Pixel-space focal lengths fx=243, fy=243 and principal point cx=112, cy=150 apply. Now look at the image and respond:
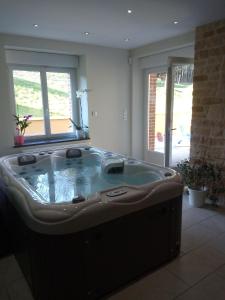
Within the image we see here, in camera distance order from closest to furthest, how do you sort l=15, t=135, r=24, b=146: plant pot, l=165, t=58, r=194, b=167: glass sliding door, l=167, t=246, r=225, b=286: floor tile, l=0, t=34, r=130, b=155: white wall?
l=167, t=246, r=225, b=286: floor tile → l=0, t=34, r=130, b=155: white wall → l=15, t=135, r=24, b=146: plant pot → l=165, t=58, r=194, b=167: glass sliding door

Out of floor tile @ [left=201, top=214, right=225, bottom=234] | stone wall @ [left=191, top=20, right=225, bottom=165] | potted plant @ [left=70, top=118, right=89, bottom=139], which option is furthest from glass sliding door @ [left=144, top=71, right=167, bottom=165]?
floor tile @ [left=201, top=214, right=225, bottom=234]

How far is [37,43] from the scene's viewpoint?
376cm

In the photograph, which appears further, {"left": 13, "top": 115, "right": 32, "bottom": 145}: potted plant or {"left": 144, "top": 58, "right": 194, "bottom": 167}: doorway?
{"left": 144, "top": 58, "right": 194, "bottom": 167}: doorway

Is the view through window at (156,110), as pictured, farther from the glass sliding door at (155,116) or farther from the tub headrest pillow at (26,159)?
the tub headrest pillow at (26,159)

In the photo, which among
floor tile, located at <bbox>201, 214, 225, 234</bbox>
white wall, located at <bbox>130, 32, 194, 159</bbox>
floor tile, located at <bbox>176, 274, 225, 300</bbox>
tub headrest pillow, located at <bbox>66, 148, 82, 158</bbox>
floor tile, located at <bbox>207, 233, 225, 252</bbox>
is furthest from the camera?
white wall, located at <bbox>130, 32, 194, 159</bbox>

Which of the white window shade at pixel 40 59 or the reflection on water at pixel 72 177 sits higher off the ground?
the white window shade at pixel 40 59

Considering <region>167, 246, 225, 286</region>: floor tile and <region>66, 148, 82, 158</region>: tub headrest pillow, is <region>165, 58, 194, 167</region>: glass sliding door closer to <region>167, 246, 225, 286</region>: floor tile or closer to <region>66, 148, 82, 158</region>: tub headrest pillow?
<region>66, 148, 82, 158</region>: tub headrest pillow

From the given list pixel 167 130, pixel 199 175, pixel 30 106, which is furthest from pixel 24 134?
pixel 199 175

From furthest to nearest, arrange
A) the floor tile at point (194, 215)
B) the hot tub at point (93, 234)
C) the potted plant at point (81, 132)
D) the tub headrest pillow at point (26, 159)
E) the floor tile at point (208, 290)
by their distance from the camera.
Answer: the potted plant at point (81, 132) < the tub headrest pillow at point (26, 159) < the floor tile at point (194, 215) < the floor tile at point (208, 290) < the hot tub at point (93, 234)

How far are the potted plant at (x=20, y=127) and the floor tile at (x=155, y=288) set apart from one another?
289 cm

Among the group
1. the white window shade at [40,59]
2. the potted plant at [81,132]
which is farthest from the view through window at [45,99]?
the potted plant at [81,132]

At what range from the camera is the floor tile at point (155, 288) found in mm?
1719

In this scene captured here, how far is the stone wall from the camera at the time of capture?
119 inches

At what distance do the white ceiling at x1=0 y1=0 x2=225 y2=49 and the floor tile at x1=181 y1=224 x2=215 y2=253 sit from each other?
2325 millimetres
